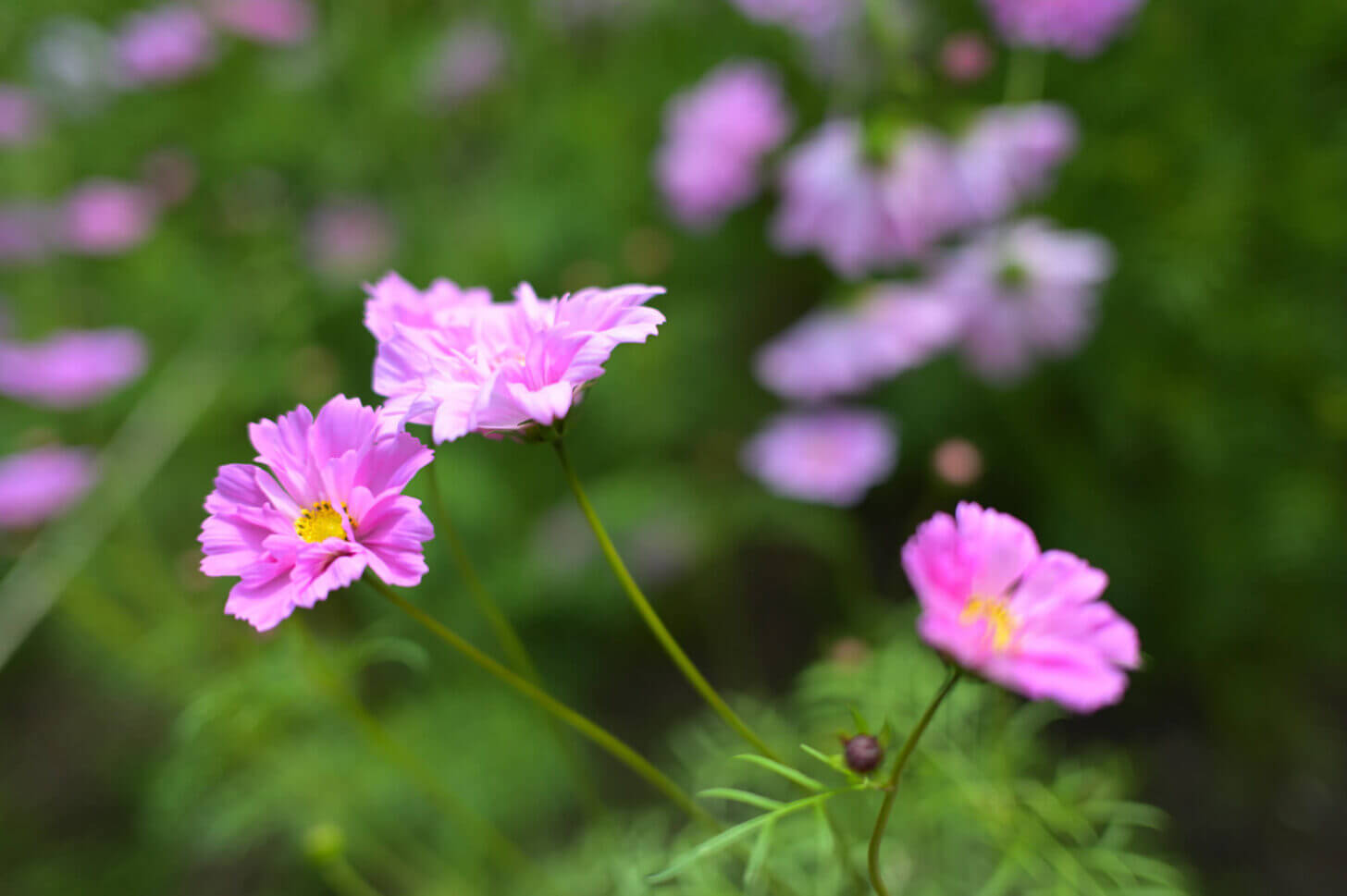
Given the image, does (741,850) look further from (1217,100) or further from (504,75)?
(504,75)

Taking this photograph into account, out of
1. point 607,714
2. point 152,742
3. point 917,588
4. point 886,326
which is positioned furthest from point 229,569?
point 152,742

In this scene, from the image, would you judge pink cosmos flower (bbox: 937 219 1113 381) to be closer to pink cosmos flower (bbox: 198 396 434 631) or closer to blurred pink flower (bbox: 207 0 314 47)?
pink cosmos flower (bbox: 198 396 434 631)

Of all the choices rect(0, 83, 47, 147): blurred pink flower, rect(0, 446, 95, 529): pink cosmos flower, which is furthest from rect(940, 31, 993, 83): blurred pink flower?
rect(0, 83, 47, 147): blurred pink flower

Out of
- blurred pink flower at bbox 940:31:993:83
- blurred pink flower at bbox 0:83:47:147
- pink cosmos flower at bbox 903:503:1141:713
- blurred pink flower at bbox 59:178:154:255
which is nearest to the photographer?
pink cosmos flower at bbox 903:503:1141:713

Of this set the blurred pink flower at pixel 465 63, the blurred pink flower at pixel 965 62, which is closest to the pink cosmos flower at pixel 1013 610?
the blurred pink flower at pixel 965 62

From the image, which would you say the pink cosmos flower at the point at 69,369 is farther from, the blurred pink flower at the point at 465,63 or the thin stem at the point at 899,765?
the thin stem at the point at 899,765
